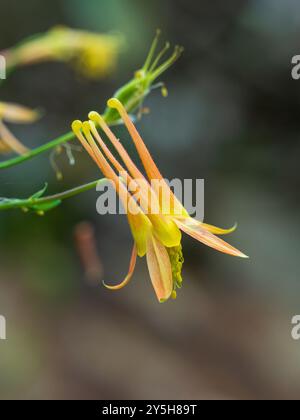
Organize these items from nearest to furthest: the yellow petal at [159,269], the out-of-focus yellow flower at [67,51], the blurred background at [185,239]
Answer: the yellow petal at [159,269], the out-of-focus yellow flower at [67,51], the blurred background at [185,239]

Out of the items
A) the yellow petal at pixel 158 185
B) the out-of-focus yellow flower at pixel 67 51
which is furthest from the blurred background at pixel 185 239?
the yellow petal at pixel 158 185

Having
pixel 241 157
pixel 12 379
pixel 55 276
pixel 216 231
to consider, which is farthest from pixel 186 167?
pixel 216 231

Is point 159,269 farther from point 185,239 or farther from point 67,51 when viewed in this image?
point 185,239

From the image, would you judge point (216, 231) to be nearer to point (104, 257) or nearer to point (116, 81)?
point (116, 81)

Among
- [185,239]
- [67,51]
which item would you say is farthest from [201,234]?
[185,239]

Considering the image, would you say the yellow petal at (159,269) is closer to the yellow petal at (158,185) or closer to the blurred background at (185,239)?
the yellow petal at (158,185)

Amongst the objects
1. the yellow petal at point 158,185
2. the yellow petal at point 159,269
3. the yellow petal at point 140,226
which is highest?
the yellow petal at point 158,185

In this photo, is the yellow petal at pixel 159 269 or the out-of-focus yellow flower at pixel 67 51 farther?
the out-of-focus yellow flower at pixel 67 51
